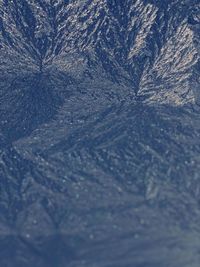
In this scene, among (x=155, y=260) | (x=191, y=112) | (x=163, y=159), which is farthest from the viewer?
(x=191, y=112)

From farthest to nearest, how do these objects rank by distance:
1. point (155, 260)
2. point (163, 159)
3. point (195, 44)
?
point (195, 44), point (163, 159), point (155, 260)

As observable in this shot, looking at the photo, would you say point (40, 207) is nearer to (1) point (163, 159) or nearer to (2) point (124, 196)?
(2) point (124, 196)

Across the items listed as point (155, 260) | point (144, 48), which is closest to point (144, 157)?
point (155, 260)

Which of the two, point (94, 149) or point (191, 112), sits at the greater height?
point (191, 112)

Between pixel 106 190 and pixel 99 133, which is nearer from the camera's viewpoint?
pixel 106 190

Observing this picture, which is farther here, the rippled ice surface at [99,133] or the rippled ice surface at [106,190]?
the rippled ice surface at [99,133]

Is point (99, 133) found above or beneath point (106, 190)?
above

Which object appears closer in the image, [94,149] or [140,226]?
[140,226]

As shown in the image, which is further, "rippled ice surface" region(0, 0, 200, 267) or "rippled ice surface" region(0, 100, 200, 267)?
"rippled ice surface" region(0, 0, 200, 267)
